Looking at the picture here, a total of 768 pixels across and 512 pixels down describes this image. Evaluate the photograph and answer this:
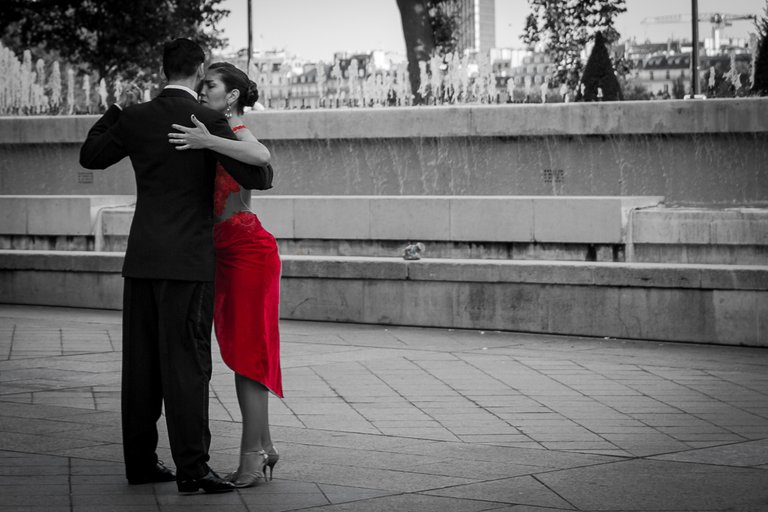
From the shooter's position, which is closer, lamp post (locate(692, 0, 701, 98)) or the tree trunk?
lamp post (locate(692, 0, 701, 98))

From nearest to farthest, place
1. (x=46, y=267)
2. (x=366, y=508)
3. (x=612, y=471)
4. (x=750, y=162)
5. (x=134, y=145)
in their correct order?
(x=366, y=508) → (x=134, y=145) → (x=612, y=471) → (x=46, y=267) → (x=750, y=162)

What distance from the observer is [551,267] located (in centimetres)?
1044

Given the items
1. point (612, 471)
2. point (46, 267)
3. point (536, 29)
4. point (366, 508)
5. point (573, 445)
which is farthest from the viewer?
point (536, 29)

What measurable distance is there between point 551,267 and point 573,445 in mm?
4293

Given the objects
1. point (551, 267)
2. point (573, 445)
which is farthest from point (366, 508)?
point (551, 267)

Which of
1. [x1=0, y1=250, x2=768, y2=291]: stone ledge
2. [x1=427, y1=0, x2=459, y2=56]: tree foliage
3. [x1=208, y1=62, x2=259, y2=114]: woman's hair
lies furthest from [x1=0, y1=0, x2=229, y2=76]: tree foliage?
[x1=208, y1=62, x2=259, y2=114]: woman's hair

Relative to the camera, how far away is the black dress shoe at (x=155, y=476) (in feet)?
17.6

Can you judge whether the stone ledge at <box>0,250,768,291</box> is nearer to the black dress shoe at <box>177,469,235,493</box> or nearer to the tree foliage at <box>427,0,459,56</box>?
the black dress shoe at <box>177,469,235,493</box>

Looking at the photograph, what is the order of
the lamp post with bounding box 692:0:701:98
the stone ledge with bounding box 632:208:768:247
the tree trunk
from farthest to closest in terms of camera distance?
the tree trunk
the lamp post with bounding box 692:0:701:98
the stone ledge with bounding box 632:208:768:247

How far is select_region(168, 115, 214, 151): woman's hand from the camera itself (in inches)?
204

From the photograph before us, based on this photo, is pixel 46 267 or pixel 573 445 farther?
pixel 46 267

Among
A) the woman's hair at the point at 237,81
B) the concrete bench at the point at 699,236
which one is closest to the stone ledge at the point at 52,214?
the concrete bench at the point at 699,236

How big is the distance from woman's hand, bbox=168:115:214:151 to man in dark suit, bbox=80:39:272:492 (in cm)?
5

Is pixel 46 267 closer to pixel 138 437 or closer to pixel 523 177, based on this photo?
pixel 523 177
